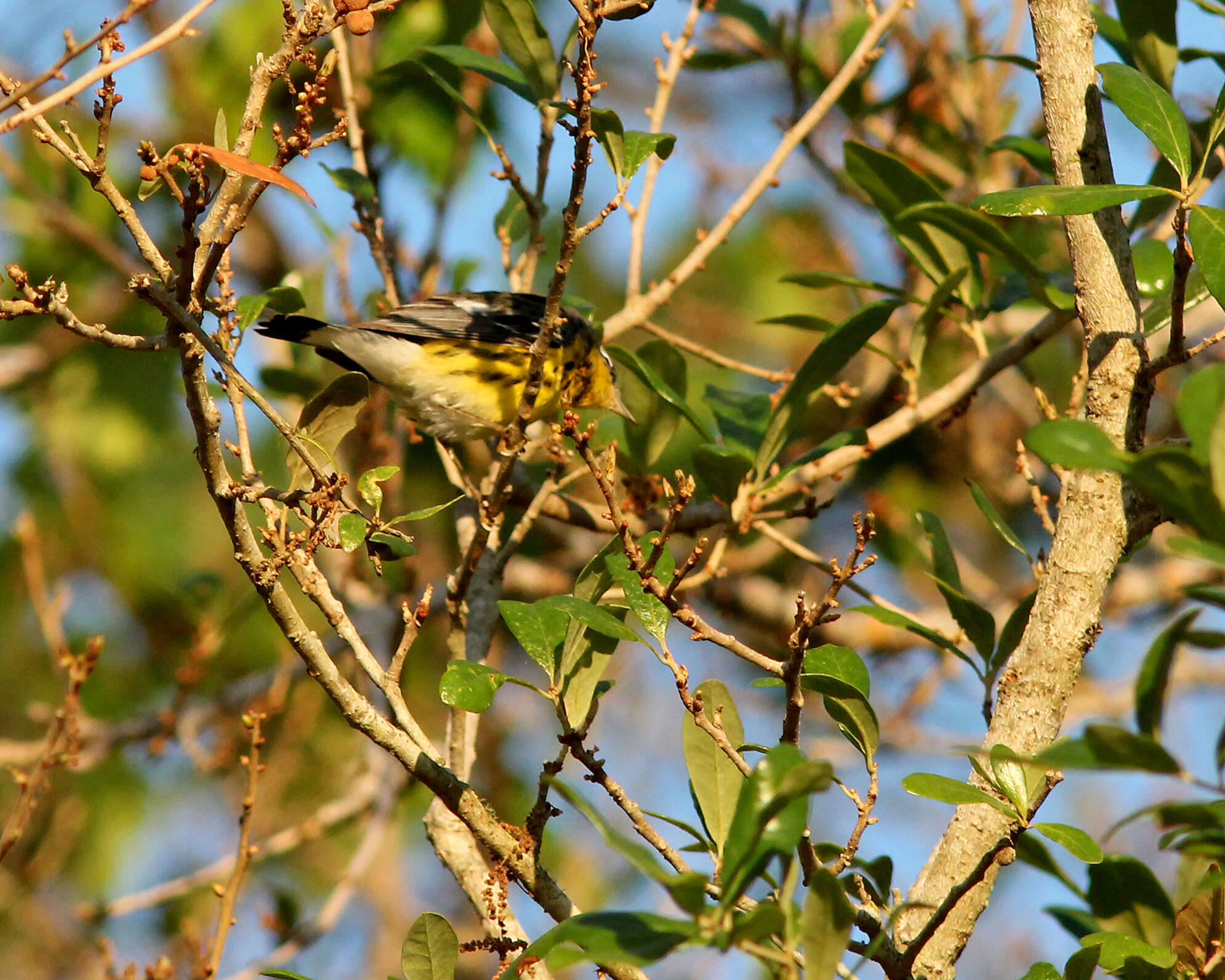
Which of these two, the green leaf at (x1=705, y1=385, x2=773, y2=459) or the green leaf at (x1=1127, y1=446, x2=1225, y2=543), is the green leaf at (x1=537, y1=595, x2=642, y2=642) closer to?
the green leaf at (x1=1127, y1=446, x2=1225, y2=543)

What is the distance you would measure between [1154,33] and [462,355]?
226 cm

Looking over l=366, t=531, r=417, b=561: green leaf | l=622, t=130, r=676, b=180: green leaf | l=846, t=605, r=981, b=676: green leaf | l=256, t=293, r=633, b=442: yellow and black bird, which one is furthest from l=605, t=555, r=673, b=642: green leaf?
l=256, t=293, r=633, b=442: yellow and black bird

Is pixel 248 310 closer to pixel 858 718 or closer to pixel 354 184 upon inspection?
pixel 354 184

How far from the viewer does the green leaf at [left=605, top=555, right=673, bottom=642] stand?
1495 mm

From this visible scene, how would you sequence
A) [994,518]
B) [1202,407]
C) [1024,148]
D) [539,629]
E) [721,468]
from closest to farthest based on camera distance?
[1202,407] < [539,629] < [994,518] < [721,468] < [1024,148]

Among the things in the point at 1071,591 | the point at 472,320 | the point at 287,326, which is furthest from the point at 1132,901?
the point at 472,320

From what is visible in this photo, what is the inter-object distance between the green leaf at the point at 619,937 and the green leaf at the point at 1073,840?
60 centimetres

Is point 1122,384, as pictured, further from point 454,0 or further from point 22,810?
point 454,0

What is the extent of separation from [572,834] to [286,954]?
7.97 ft

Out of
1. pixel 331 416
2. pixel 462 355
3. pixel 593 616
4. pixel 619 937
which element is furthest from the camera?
pixel 462 355

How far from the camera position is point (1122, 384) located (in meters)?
1.62

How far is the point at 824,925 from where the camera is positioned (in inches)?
47.2

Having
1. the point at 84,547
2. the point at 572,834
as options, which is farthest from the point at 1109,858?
the point at 84,547

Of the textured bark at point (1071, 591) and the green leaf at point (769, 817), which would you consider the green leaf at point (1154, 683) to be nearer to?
the textured bark at point (1071, 591)
